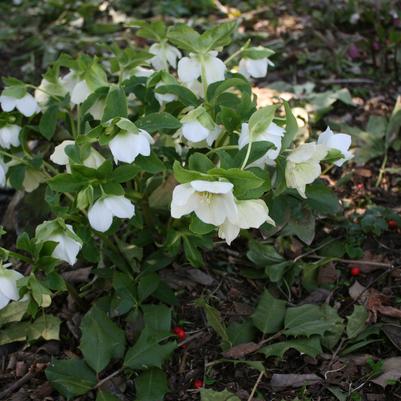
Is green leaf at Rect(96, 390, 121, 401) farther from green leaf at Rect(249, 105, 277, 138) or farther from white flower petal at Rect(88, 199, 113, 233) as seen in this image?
green leaf at Rect(249, 105, 277, 138)

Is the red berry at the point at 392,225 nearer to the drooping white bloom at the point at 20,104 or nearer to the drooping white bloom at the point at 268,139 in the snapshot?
the drooping white bloom at the point at 268,139

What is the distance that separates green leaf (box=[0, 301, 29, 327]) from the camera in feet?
4.85

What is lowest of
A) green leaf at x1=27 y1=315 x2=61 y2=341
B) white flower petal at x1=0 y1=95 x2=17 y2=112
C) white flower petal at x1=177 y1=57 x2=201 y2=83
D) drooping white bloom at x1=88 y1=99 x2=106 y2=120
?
green leaf at x1=27 y1=315 x2=61 y2=341

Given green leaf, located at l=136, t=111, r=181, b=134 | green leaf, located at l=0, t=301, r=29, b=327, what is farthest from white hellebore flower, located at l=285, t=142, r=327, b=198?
green leaf, located at l=0, t=301, r=29, b=327

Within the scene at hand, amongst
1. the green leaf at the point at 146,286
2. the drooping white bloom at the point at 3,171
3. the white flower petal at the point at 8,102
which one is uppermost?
the white flower petal at the point at 8,102

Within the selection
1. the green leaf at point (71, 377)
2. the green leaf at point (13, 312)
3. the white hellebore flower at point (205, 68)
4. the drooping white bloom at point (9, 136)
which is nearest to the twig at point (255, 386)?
the green leaf at point (71, 377)

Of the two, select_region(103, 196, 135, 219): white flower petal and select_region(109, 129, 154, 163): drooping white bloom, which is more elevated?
select_region(109, 129, 154, 163): drooping white bloom

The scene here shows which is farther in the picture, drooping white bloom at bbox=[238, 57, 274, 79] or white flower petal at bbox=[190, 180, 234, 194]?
drooping white bloom at bbox=[238, 57, 274, 79]

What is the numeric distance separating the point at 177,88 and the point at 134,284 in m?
0.46

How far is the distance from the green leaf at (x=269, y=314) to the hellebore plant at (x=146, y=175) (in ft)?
0.57

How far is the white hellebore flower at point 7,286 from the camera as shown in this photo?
1246 mm

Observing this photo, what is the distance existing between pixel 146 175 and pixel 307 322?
19.6 inches

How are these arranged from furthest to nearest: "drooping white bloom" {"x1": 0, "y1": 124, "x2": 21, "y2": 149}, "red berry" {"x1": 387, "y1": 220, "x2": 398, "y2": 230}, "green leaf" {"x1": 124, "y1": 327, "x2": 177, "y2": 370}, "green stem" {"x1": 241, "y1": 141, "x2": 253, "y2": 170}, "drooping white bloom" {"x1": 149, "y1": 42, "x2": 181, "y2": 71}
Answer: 1. "red berry" {"x1": 387, "y1": 220, "x2": 398, "y2": 230}
2. "drooping white bloom" {"x1": 149, "y1": 42, "x2": 181, "y2": 71}
3. "drooping white bloom" {"x1": 0, "y1": 124, "x2": 21, "y2": 149}
4. "green leaf" {"x1": 124, "y1": 327, "x2": 177, "y2": 370}
5. "green stem" {"x1": 241, "y1": 141, "x2": 253, "y2": 170}

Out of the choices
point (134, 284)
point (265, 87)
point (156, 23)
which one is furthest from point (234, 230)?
point (265, 87)
